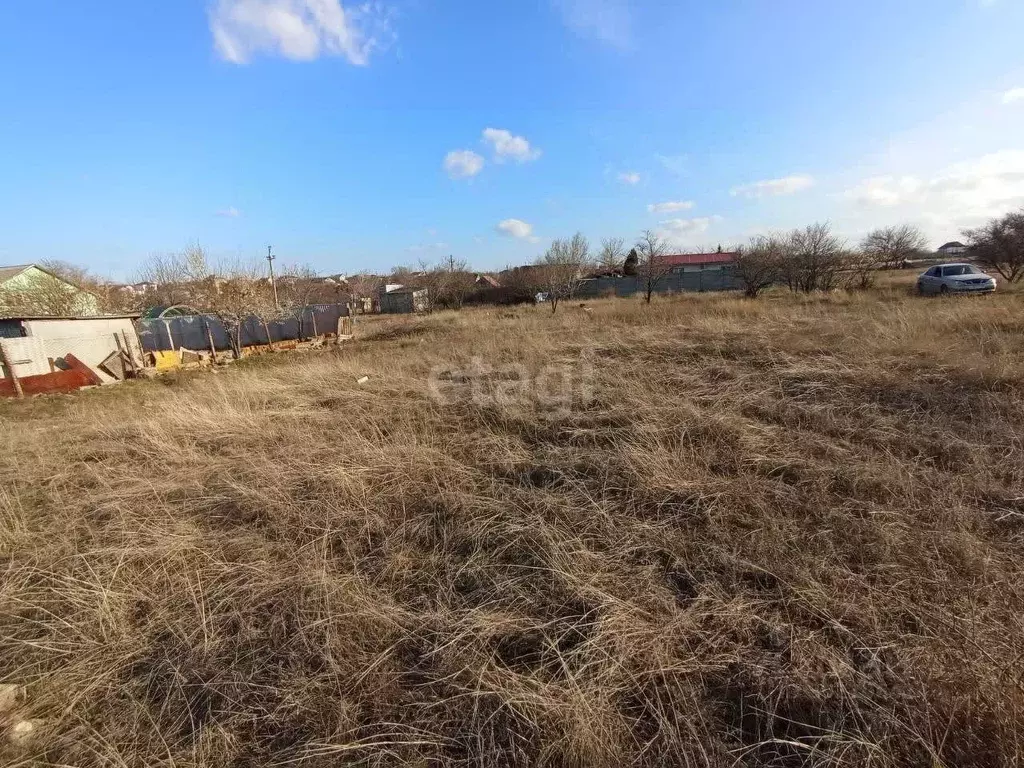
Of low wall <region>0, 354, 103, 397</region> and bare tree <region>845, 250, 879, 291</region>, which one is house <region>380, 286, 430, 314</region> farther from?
bare tree <region>845, 250, 879, 291</region>

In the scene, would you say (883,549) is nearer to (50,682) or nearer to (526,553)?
(526,553)

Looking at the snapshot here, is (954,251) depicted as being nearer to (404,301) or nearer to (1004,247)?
(1004,247)

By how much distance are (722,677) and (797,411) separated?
371 cm

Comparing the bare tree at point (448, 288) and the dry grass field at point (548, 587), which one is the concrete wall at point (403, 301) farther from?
the dry grass field at point (548, 587)

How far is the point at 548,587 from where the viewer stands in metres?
2.47

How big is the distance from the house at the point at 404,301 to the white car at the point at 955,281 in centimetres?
3497

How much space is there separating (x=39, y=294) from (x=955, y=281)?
3691 cm

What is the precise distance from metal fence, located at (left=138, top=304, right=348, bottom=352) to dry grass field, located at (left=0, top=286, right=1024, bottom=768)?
60.4 ft

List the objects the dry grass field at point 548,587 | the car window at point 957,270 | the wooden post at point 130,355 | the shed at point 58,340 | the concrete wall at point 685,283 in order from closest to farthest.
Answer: the dry grass field at point 548,587, the shed at point 58,340, the wooden post at point 130,355, the car window at point 957,270, the concrete wall at point 685,283

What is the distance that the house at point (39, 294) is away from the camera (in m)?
16.5

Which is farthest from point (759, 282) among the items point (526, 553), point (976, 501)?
point (526, 553)

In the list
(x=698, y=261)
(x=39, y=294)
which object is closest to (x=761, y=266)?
(x=698, y=261)

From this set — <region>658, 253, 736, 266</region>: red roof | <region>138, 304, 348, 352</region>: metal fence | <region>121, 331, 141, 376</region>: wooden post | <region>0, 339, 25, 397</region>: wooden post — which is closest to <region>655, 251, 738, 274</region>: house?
<region>658, 253, 736, 266</region>: red roof

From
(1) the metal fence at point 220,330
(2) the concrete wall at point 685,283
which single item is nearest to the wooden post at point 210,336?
(1) the metal fence at point 220,330
